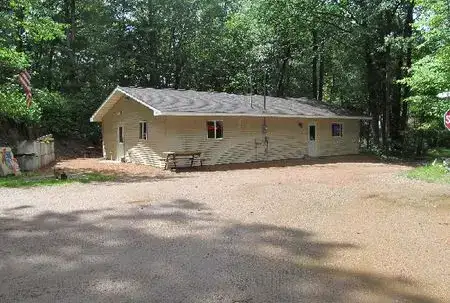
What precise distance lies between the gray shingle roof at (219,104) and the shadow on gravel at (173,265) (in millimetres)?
10523

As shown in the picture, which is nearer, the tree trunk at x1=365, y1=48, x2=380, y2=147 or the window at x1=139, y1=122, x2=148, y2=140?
the window at x1=139, y1=122, x2=148, y2=140

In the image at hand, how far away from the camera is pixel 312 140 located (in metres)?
24.2

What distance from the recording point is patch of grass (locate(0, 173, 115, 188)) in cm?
1269

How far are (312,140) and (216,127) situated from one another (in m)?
6.76

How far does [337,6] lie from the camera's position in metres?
25.0

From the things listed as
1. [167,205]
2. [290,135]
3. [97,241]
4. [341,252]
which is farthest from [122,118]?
[341,252]

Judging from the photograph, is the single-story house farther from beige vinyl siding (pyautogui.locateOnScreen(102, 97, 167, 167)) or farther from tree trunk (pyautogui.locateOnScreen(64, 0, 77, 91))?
tree trunk (pyautogui.locateOnScreen(64, 0, 77, 91))

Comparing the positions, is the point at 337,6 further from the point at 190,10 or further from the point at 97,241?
the point at 97,241

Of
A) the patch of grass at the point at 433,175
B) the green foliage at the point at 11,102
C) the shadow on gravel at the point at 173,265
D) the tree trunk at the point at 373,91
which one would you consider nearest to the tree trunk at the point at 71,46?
the green foliage at the point at 11,102

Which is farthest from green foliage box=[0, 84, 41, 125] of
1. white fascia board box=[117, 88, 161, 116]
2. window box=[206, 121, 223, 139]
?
window box=[206, 121, 223, 139]

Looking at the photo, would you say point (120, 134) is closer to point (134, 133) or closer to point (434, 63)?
point (134, 133)

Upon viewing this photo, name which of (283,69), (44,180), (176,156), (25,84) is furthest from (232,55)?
(44,180)

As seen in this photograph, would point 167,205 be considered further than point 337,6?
No

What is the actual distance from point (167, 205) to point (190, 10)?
92.5ft
